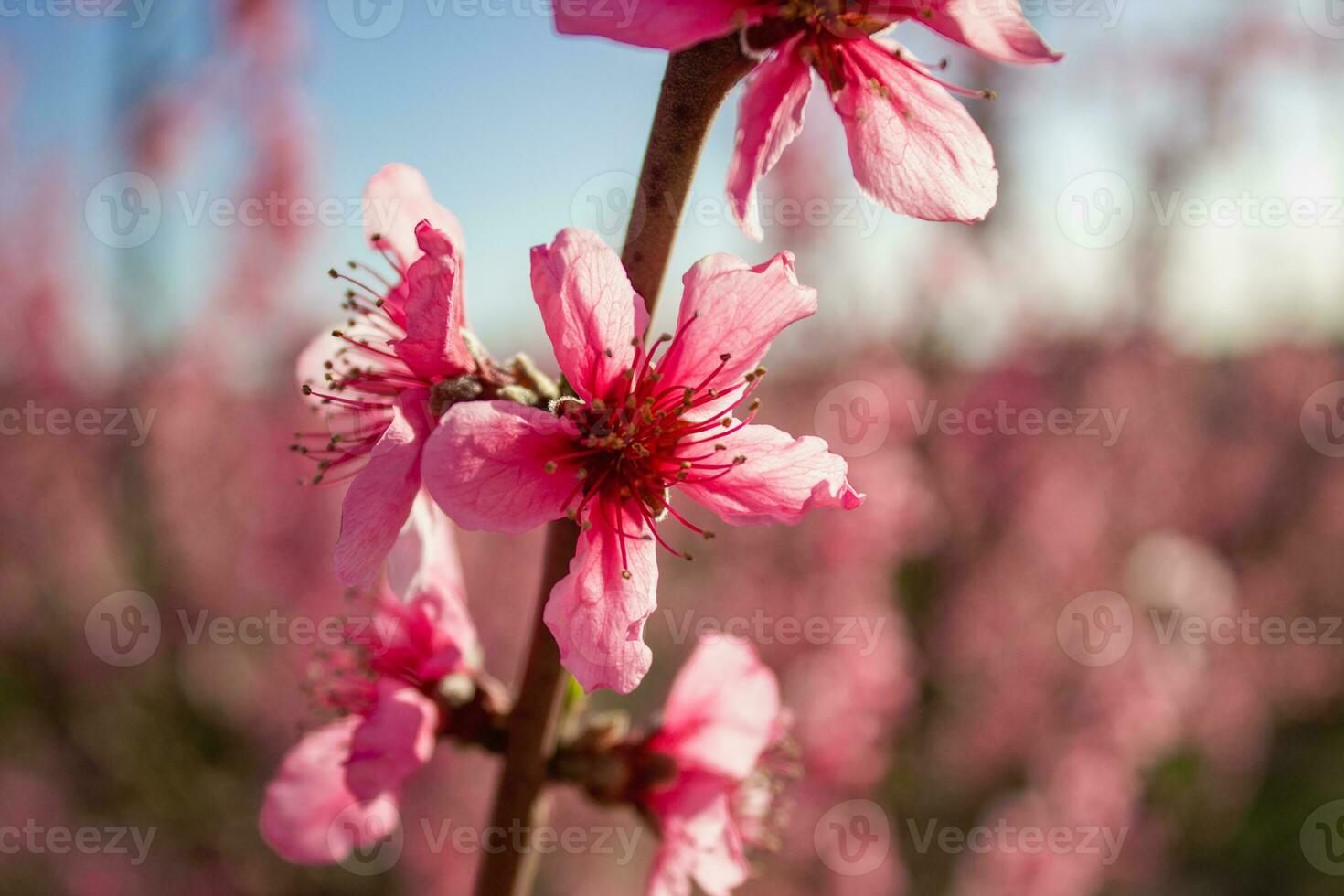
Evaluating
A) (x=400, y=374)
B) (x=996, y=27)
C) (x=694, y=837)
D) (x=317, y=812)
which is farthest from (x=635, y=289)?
(x=317, y=812)

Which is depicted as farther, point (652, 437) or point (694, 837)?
point (694, 837)

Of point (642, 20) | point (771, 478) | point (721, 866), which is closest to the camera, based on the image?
point (642, 20)

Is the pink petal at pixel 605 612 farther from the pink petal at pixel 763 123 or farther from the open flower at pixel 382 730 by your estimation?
the pink petal at pixel 763 123

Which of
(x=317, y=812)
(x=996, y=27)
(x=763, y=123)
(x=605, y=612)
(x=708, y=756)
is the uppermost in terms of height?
(x=996, y=27)

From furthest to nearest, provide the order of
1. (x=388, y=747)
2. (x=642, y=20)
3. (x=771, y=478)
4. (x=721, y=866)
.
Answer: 1. (x=721, y=866)
2. (x=388, y=747)
3. (x=771, y=478)
4. (x=642, y=20)

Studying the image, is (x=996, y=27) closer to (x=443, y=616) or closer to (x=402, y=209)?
(x=402, y=209)

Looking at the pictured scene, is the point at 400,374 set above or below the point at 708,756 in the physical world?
above

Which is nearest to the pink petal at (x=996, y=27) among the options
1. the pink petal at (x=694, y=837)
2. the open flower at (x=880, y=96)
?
→ the open flower at (x=880, y=96)

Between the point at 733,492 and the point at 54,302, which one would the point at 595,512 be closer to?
the point at 733,492

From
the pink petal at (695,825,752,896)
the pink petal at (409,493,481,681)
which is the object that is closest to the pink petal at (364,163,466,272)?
the pink petal at (409,493,481,681)
